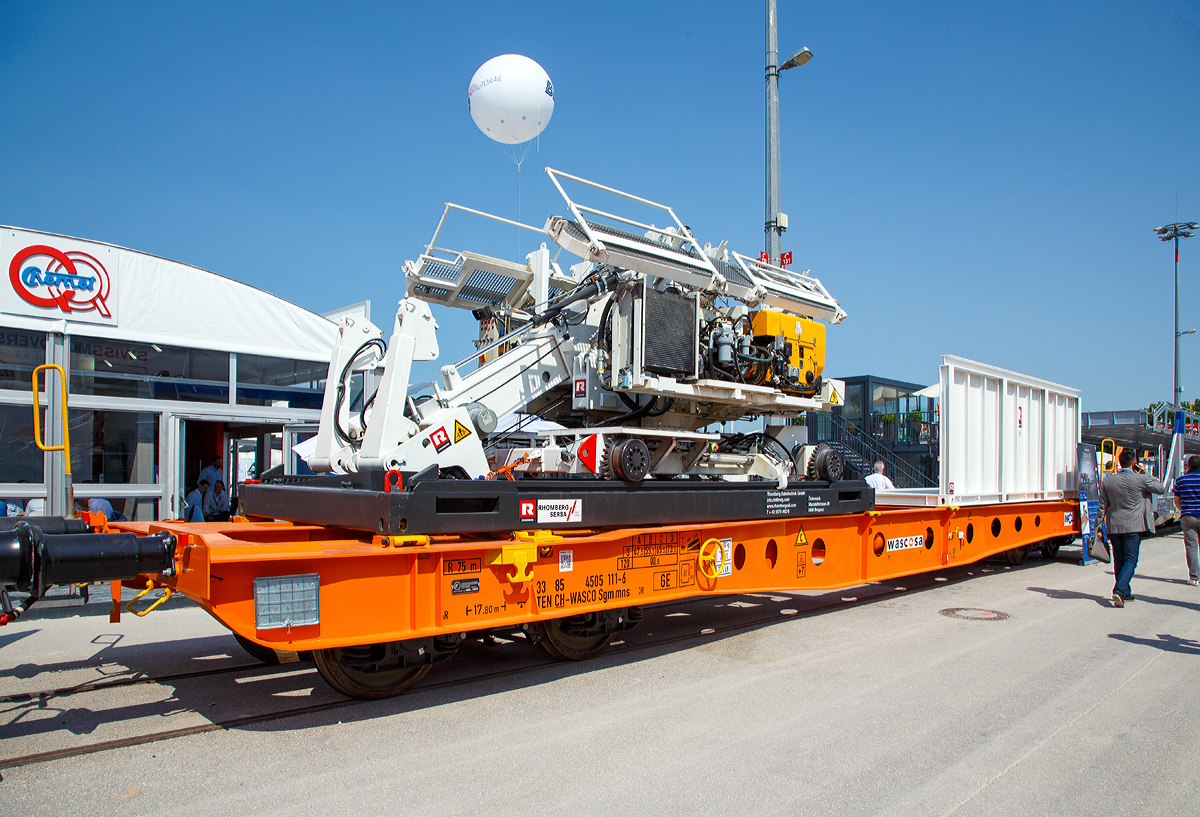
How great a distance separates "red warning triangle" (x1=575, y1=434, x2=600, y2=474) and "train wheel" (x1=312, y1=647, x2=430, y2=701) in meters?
2.02

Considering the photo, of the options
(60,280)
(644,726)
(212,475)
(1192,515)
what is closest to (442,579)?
(644,726)

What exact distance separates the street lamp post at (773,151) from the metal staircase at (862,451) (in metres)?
4.10

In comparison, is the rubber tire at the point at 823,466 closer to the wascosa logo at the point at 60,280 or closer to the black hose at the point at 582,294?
the black hose at the point at 582,294

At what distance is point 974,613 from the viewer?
328 inches

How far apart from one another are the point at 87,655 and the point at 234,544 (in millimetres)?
3146

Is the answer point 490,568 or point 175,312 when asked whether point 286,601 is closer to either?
point 490,568

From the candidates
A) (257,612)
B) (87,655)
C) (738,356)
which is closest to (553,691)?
(257,612)

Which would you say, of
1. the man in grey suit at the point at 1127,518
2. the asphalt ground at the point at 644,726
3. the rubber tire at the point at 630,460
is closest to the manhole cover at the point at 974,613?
the asphalt ground at the point at 644,726

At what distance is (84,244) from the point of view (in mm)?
10203

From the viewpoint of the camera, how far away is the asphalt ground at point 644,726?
12.1 feet

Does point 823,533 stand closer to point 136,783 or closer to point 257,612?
point 257,612

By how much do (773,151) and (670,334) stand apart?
23.6 feet

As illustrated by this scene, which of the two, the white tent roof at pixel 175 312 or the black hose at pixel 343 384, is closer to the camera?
the black hose at pixel 343 384

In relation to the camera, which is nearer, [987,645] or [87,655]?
[87,655]
